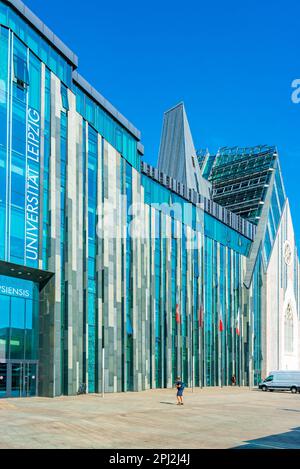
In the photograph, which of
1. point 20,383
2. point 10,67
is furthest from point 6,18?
point 20,383

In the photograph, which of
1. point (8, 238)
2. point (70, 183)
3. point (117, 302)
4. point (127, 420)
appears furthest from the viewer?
point (117, 302)

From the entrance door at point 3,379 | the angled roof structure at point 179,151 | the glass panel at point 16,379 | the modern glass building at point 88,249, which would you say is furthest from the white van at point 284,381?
the angled roof structure at point 179,151

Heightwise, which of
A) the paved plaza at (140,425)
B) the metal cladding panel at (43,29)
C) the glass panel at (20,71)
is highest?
the metal cladding panel at (43,29)

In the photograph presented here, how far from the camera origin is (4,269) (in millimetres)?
38125

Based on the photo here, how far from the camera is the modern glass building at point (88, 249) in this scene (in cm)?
3909

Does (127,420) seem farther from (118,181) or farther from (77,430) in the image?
(118,181)

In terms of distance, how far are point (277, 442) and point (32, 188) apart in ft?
78.8

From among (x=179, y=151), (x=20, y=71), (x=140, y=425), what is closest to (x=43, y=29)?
(x=20, y=71)

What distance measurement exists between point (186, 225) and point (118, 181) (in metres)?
18.6

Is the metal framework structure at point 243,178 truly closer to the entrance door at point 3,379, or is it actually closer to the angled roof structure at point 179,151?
the angled roof structure at point 179,151

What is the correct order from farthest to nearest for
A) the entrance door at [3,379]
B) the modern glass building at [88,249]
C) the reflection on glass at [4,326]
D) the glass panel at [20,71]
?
the glass panel at [20,71] → the modern glass building at [88,249] → the entrance door at [3,379] → the reflection on glass at [4,326]

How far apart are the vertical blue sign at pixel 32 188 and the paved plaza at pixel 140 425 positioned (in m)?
9.25

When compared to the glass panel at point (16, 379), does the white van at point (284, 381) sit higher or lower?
lower

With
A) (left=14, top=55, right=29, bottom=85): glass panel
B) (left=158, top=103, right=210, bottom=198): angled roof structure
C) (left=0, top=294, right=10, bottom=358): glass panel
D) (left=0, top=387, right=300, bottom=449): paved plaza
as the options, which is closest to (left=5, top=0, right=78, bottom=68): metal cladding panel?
(left=14, top=55, right=29, bottom=85): glass panel
